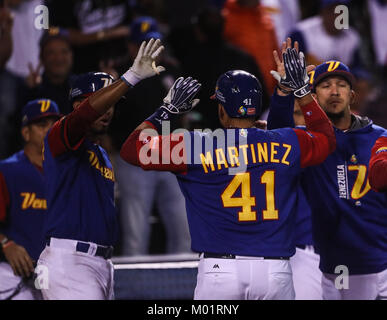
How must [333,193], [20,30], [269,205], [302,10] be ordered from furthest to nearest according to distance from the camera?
Result: 1. [302,10]
2. [20,30]
3. [333,193]
4. [269,205]

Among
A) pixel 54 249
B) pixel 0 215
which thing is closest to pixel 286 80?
pixel 54 249

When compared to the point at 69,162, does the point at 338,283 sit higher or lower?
lower

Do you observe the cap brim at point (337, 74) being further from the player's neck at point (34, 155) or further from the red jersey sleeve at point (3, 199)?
the red jersey sleeve at point (3, 199)

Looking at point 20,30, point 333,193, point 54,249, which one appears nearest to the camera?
point 54,249

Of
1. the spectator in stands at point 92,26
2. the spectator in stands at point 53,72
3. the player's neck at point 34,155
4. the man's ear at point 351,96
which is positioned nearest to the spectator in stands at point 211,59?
the spectator in stands at point 92,26

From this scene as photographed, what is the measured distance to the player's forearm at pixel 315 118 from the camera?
16.3ft

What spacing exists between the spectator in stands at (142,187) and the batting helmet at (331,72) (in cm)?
217

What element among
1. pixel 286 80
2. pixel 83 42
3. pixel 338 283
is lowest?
pixel 338 283

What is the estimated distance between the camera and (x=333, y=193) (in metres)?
5.46

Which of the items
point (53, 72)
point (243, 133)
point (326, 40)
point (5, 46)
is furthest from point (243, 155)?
point (326, 40)

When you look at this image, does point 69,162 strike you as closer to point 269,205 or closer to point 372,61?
point 269,205

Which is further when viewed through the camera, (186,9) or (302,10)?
(302,10)

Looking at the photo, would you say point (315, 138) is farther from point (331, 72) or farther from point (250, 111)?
point (331, 72)

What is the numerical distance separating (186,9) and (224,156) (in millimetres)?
4749
